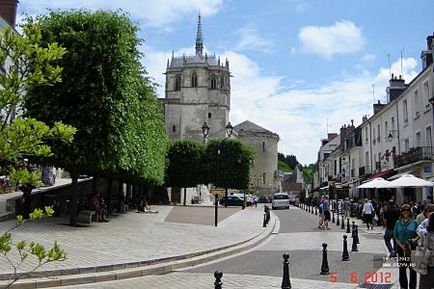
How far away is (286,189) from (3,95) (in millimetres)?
118003

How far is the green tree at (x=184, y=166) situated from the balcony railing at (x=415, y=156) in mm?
23496

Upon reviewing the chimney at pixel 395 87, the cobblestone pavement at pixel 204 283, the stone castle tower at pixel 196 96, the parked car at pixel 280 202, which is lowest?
the cobblestone pavement at pixel 204 283

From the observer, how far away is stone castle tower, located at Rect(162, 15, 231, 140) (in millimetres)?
95375

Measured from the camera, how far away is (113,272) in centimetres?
1029

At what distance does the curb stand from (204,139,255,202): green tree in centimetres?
3534

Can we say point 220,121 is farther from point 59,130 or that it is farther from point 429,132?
point 59,130

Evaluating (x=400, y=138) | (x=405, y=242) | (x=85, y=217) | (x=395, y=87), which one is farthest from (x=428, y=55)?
(x=405, y=242)

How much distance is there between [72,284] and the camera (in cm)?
942

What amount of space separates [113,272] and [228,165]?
40.8m

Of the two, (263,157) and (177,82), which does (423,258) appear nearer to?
(263,157)

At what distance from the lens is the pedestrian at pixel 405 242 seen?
8203 millimetres

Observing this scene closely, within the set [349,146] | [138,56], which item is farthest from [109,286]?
[349,146]

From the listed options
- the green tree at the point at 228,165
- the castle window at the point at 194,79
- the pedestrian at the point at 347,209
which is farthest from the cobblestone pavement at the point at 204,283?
the castle window at the point at 194,79

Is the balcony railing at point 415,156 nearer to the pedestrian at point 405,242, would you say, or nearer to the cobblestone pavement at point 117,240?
the cobblestone pavement at point 117,240
